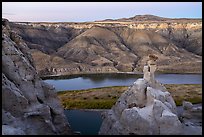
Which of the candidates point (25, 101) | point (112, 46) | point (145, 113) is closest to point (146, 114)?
point (145, 113)

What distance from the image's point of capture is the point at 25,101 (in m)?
25.7

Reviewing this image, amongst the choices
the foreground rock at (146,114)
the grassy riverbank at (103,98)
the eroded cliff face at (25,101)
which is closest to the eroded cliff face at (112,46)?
the grassy riverbank at (103,98)

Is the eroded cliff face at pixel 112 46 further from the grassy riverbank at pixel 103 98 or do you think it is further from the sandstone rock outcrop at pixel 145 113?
the sandstone rock outcrop at pixel 145 113

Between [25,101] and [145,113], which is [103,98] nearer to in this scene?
[145,113]

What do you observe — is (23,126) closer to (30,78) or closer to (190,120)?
(30,78)

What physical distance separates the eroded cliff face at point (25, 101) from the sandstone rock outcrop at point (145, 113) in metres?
4.03

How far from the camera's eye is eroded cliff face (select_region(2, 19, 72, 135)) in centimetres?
2483

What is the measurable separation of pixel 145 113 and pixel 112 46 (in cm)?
12630

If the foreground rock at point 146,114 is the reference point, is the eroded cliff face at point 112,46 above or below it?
below

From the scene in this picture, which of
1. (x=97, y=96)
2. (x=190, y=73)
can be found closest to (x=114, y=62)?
(x=190, y=73)

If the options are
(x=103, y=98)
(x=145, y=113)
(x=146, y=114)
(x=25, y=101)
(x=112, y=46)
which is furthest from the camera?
(x=112, y=46)

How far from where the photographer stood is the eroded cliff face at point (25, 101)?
2483 cm

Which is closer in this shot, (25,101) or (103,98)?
(25,101)

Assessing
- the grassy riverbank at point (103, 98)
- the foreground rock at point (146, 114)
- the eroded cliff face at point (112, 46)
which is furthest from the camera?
the eroded cliff face at point (112, 46)
